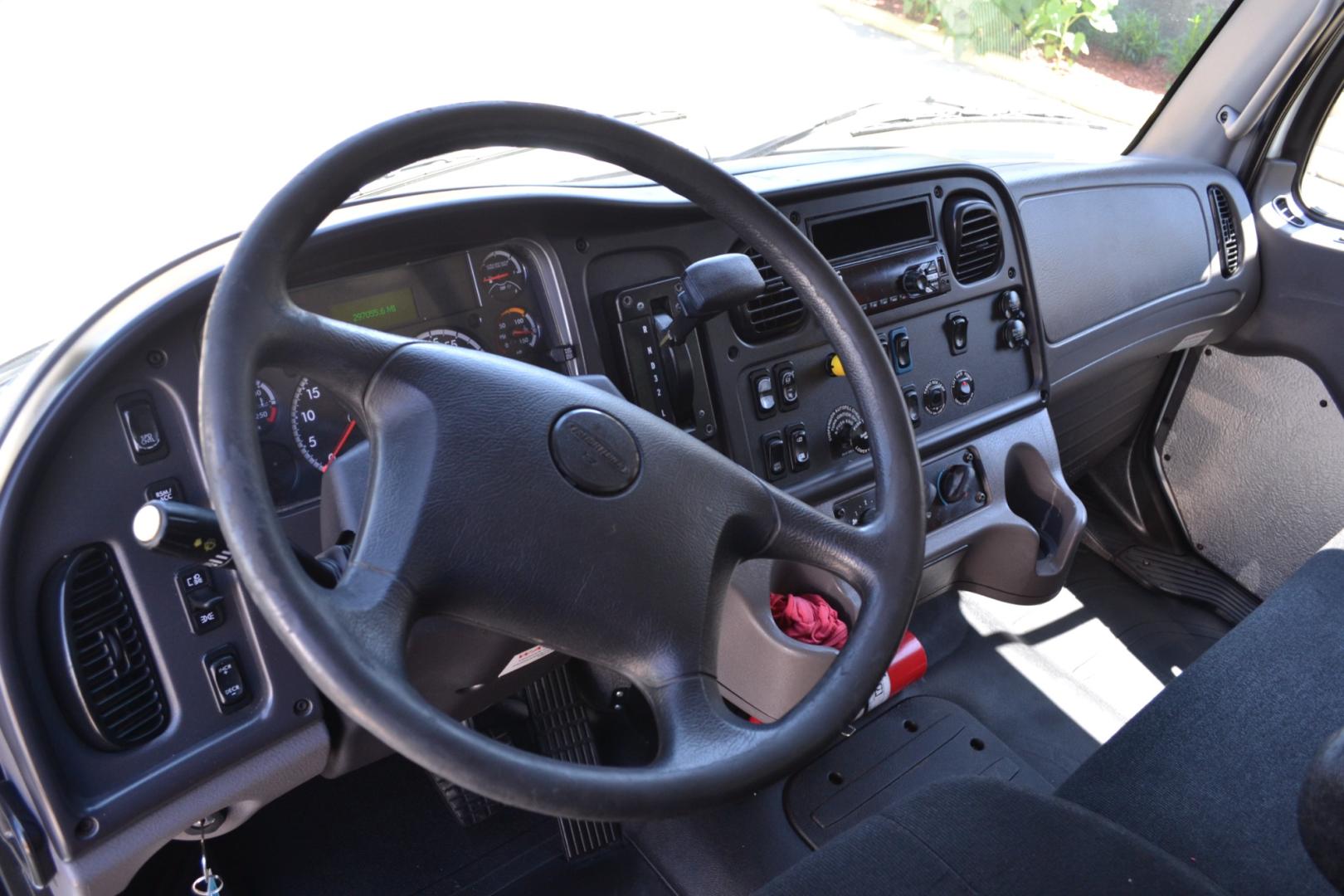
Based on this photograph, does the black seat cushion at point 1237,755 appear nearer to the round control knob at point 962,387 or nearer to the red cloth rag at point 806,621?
the red cloth rag at point 806,621

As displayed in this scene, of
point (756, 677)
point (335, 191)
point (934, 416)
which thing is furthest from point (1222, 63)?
point (335, 191)

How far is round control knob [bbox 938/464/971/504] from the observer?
200 centimetres

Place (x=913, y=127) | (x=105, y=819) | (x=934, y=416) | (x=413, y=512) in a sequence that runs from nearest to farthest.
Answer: (x=413, y=512), (x=105, y=819), (x=934, y=416), (x=913, y=127)

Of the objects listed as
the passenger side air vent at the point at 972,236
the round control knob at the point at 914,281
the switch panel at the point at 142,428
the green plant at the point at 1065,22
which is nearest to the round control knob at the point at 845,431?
the round control knob at the point at 914,281

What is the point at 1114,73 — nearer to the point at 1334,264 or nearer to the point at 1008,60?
the point at 1008,60

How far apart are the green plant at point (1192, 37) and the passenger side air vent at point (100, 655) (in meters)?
2.57

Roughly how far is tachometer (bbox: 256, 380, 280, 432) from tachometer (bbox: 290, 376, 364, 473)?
0.02 m

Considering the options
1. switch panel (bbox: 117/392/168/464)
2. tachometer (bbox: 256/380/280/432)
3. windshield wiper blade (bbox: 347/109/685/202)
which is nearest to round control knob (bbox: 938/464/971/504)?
windshield wiper blade (bbox: 347/109/685/202)

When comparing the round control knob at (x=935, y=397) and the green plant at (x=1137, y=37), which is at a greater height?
the green plant at (x=1137, y=37)

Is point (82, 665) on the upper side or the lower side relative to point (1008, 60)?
lower

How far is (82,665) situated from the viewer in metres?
1.10

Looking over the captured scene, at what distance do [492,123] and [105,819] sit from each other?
850 millimetres

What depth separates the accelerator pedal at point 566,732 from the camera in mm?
1872

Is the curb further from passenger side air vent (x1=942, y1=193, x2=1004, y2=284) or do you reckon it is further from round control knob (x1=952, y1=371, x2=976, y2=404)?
round control knob (x1=952, y1=371, x2=976, y2=404)
